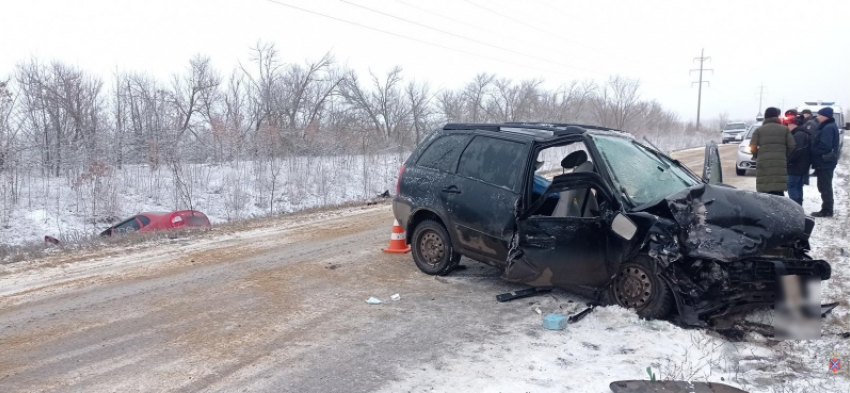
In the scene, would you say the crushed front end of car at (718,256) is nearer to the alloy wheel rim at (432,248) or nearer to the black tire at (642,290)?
the black tire at (642,290)

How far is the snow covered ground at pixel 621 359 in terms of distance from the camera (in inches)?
146

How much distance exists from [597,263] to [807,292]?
165cm

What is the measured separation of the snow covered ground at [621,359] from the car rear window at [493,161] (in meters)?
1.46

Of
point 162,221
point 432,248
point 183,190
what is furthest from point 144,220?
point 432,248

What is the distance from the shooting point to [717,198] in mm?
4750

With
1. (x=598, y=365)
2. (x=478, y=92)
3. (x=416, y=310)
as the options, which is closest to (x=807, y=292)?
(x=598, y=365)

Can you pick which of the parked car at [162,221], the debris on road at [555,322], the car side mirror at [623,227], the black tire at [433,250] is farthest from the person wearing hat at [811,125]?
the parked car at [162,221]

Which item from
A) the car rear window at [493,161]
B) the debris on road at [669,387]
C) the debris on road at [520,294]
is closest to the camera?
the debris on road at [669,387]

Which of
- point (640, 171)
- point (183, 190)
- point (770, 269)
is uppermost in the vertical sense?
point (640, 171)

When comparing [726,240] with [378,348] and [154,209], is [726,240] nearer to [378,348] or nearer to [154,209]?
[378,348]

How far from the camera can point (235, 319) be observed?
5152 millimetres

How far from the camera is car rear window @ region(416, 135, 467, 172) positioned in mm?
6434

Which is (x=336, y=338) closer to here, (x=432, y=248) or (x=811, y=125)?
(x=432, y=248)

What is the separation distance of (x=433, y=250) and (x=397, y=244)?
1.36 meters
